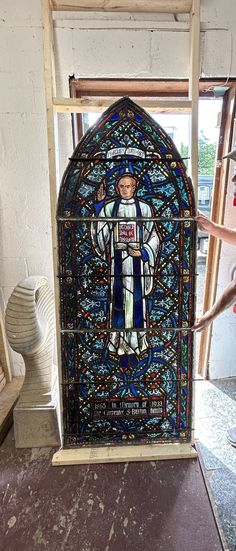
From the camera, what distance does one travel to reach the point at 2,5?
1.69 m

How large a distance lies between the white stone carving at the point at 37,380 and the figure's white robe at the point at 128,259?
32cm

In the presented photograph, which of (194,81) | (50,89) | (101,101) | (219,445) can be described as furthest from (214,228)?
(219,445)

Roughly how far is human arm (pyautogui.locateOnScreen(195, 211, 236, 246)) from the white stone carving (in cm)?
76

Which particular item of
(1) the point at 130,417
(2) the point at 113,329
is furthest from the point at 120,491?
(2) the point at 113,329

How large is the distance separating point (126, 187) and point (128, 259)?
0.95 feet

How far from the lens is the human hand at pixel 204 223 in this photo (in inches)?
55.7

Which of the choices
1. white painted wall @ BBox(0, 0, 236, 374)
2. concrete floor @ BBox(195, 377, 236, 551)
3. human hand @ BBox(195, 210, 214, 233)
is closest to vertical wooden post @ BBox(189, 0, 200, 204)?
human hand @ BBox(195, 210, 214, 233)

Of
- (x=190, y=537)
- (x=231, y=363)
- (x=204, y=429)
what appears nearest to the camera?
(x=190, y=537)

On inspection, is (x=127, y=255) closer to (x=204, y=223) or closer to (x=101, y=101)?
(x=204, y=223)

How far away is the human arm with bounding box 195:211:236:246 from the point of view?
142 cm

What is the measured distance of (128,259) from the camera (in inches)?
55.2

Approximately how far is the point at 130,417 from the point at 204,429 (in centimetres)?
60

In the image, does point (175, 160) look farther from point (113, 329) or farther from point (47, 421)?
point (47, 421)

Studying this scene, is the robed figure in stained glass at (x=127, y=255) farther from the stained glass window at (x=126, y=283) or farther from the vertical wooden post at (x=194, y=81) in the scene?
the vertical wooden post at (x=194, y=81)
